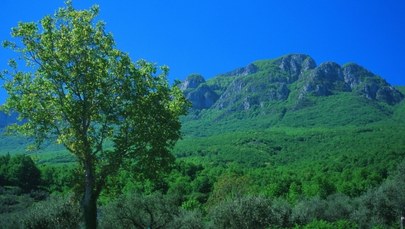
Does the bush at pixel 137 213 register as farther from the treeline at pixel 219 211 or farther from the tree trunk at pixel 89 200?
the tree trunk at pixel 89 200

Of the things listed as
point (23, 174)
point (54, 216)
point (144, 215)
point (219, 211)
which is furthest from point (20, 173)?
point (54, 216)

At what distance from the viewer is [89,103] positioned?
24.0 m

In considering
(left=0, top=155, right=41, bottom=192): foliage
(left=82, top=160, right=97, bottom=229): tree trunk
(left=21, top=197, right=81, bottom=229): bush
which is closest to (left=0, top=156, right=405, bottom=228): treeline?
(left=21, top=197, right=81, bottom=229): bush

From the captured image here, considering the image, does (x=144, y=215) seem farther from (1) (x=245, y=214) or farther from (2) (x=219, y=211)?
(1) (x=245, y=214)

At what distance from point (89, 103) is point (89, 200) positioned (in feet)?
16.4

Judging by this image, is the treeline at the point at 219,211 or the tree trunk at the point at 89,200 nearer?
the tree trunk at the point at 89,200

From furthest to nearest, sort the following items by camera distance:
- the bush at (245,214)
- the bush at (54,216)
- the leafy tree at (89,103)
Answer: the bush at (245,214), the bush at (54,216), the leafy tree at (89,103)

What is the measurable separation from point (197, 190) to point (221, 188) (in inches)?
1787

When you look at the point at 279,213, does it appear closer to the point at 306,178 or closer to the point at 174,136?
the point at 174,136

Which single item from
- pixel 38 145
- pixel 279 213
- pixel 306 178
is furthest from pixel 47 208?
pixel 306 178

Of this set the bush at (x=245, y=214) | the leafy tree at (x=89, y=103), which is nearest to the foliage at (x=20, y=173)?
the bush at (x=245, y=214)

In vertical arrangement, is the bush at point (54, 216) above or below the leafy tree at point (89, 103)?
below

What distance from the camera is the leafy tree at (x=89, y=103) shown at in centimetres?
2392

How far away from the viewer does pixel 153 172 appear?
2484 cm
